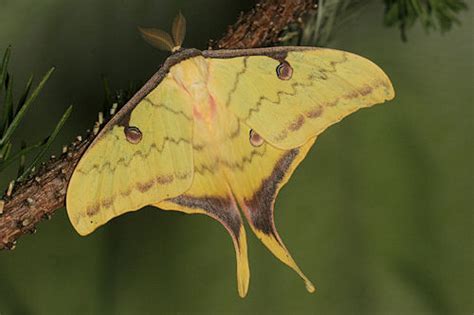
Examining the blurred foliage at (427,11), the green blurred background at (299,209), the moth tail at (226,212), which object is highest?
the moth tail at (226,212)

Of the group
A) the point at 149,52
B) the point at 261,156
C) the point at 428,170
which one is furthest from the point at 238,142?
the point at 428,170

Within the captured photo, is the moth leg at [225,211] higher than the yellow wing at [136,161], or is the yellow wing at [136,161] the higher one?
the yellow wing at [136,161]

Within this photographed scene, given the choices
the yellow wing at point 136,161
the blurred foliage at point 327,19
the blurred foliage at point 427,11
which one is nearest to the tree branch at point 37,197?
the yellow wing at point 136,161

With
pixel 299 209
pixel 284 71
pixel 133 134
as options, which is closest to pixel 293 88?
pixel 284 71

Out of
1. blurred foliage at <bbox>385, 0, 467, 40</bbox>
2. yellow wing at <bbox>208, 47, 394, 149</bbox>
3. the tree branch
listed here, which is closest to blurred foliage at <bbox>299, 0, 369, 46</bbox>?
blurred foliage at <bbox>385, 0, 467, 40</bbox>

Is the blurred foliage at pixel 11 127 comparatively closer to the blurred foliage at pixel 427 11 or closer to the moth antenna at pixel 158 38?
the moth antenna at pixel 158 38

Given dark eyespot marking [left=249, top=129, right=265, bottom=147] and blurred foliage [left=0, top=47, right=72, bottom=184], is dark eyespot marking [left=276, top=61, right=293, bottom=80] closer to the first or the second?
dark eyespot marking [left=249, top=129, right=265, bottom=147]

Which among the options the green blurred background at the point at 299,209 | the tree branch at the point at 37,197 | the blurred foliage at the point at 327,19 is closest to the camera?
the tree branch at the point at 37,197
